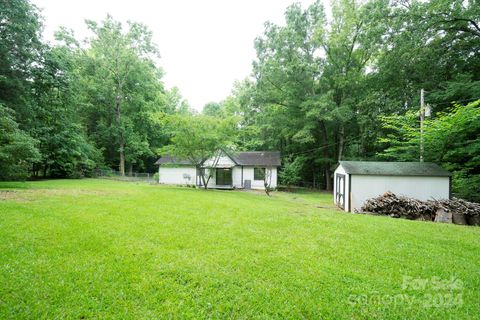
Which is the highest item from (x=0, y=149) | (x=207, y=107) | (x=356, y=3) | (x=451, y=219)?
(x=356, y=3)

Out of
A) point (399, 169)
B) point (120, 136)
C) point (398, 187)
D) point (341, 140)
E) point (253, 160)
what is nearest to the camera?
point (398, 187)

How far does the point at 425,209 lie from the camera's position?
8.45 meters

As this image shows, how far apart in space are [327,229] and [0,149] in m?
14.3

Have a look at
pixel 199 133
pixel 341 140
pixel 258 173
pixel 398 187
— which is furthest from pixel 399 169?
pixel 258 173

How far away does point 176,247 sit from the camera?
421cm

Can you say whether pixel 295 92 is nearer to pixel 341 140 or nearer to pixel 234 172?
pixel 341 140

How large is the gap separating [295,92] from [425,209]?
49.9ft

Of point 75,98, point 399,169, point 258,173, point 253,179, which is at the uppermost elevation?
point 75,98

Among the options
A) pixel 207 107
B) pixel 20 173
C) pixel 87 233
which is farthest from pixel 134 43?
pixel 87 233

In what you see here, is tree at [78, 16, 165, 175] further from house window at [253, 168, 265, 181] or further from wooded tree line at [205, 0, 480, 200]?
house window at [253, 168, 265, 181]

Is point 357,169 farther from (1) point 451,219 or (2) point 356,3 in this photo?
(2) point 356,3

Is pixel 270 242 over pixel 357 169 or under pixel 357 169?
under

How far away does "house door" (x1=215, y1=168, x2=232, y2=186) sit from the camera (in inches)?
819

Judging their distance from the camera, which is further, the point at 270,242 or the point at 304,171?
the point at 304,171
